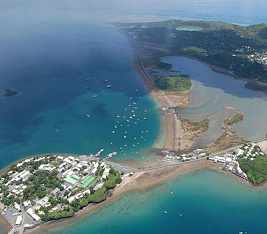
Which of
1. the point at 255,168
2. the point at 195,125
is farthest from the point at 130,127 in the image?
the point at 255,168

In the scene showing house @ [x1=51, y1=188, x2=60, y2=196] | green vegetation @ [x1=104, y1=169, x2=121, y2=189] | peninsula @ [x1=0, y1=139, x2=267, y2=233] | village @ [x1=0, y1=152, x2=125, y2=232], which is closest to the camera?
village @ [x1=0, y1=152, x2=125, y2=232]

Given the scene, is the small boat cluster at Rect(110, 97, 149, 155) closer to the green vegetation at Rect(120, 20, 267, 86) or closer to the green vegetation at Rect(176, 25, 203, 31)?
the green vegetation at Rect(120, 20, 267, 86)

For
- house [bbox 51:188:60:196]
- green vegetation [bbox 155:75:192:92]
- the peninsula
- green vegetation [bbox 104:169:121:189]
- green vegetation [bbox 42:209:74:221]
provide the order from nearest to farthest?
green vegetation [bbox 42:209:74:221] < the peninsula < house [bbox 51:188:60:196] < green vegetation [bbox 104:169:121:189] < green vegetation [bbox 155:75:192:92]

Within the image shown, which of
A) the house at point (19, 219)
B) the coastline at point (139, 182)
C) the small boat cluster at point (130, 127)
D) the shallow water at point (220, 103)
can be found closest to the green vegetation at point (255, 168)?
the coastline at point (139, 182)

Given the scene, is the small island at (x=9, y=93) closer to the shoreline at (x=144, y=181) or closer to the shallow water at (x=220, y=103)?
the shallow water at (x=220, y=103)

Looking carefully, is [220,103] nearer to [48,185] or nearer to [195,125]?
[195,125]

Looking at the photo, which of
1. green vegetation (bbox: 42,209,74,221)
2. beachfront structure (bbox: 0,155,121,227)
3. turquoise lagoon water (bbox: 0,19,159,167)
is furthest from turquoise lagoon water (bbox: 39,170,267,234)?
turquoise lagoon water (bbox: 0,19,159,167)
